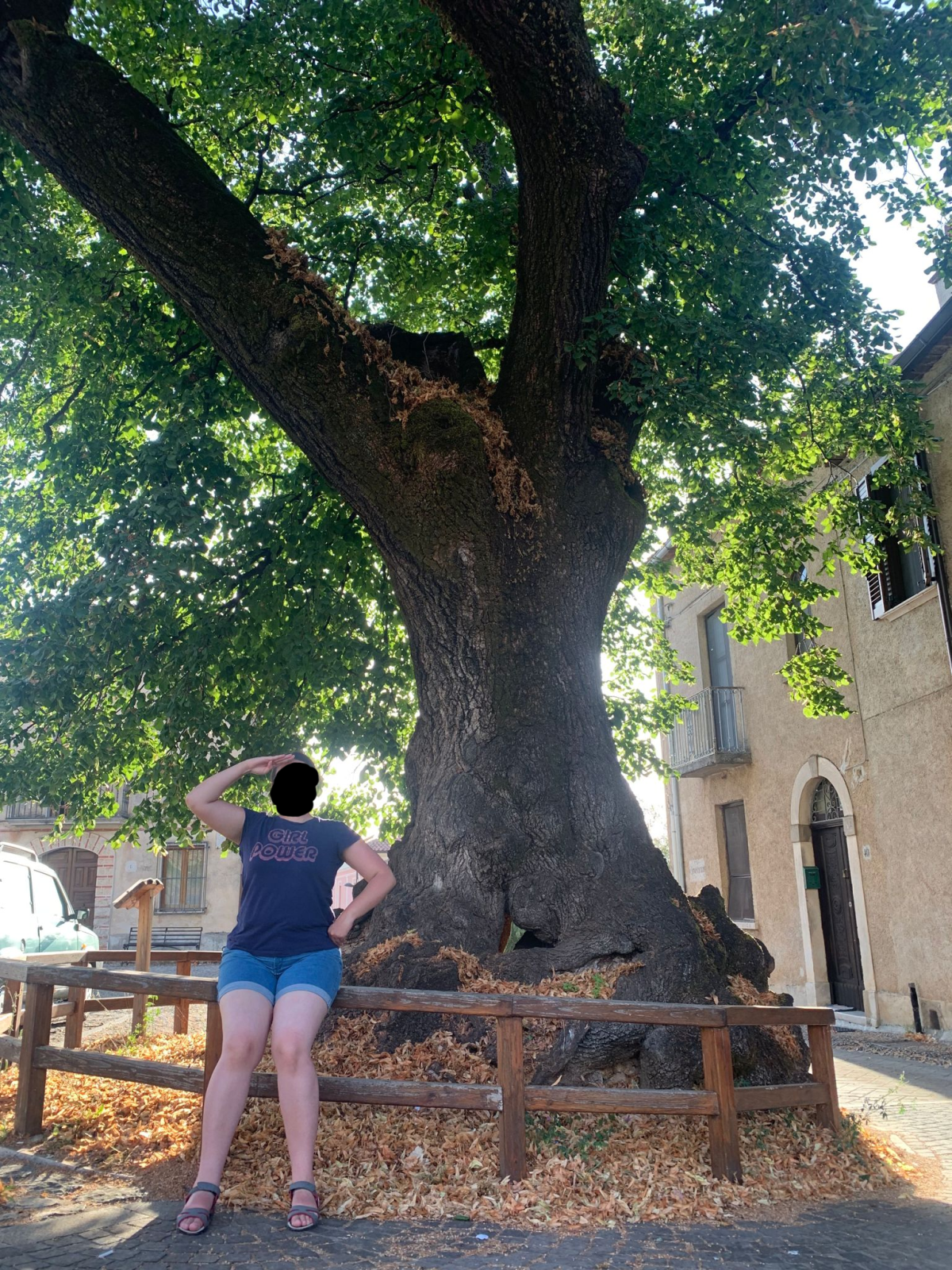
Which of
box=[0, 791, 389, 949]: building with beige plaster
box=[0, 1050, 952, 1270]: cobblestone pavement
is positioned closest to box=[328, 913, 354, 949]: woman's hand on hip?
box=[0, 1050, 952, 1270]: cobblestone pavement

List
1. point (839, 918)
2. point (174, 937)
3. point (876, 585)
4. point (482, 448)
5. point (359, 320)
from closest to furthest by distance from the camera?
point (482, 448)
point (359, 320)
point (876, 585)
point (839, 918)
point (174, 937)

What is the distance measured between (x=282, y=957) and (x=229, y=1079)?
1.72 feet

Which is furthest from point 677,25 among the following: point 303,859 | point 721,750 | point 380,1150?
point 721,750

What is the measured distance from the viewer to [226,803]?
444 cm

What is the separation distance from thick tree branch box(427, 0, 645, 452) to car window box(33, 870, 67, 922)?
25.0 ft

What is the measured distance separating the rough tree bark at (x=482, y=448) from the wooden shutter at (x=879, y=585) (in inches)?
293

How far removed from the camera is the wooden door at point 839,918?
14.3m

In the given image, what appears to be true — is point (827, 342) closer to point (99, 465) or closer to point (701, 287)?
point (701, 287)

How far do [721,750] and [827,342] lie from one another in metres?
9.89

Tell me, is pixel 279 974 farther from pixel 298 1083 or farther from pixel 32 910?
pixel 32 910

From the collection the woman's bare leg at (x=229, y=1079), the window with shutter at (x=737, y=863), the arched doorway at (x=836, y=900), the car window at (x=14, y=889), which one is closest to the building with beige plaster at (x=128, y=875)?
the window with shutter at (x=737, y=863)

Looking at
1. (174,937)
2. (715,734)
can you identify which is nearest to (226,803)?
(715,734)

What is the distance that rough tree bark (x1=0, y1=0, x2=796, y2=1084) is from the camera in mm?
5934

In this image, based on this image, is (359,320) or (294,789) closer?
(294,789)
